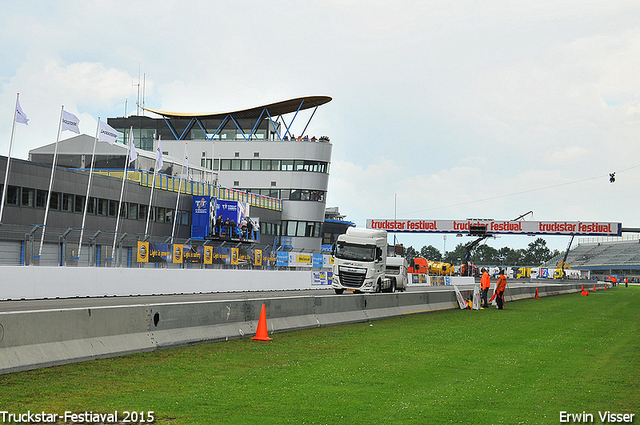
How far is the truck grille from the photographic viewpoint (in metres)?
33.9

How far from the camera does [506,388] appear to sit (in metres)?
9.19

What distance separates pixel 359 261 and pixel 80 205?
82.0 feet

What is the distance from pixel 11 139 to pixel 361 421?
3562cm

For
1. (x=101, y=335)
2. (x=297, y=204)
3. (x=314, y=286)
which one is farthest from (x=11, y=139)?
(x=297, y=204)

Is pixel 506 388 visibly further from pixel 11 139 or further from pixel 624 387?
pixel 11 139

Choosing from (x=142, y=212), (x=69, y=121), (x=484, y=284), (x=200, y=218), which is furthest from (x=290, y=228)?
(x=484, y=284)

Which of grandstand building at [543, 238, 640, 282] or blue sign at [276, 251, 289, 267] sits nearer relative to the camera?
blue sign at [276, 251, 289, 267]

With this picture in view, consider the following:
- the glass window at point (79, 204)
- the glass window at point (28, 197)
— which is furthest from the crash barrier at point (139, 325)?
the glass window at point (79, 204)

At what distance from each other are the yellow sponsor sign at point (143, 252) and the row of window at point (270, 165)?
146ft

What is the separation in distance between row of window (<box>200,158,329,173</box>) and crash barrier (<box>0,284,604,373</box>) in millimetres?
65498

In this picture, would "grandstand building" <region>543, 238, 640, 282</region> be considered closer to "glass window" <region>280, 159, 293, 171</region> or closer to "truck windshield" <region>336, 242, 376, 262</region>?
"glass window" <region>280, 159, 293, 171</region>

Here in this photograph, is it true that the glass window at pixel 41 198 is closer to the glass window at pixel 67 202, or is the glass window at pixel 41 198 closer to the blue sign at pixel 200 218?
the glass window at pixel 67 202

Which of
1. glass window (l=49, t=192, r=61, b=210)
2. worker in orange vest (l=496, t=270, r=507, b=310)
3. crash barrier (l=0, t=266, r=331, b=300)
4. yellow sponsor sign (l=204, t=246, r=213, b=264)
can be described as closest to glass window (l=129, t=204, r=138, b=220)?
glass window (l=49, t=192, r=61, b=210)

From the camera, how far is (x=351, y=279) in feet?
112
